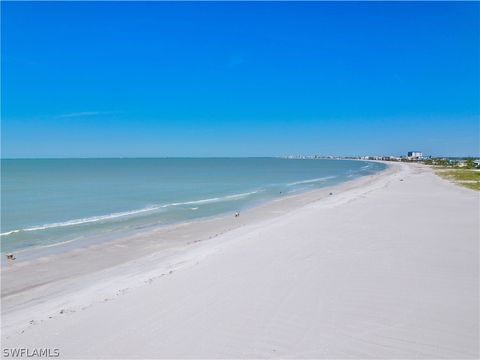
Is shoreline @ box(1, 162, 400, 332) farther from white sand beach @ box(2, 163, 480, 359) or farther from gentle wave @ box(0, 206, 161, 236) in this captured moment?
gentle wave @ box(0, 206, 161, 236)

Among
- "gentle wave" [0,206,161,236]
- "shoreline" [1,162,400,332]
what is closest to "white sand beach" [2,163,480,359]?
"shoreline" [1,162,400,332]

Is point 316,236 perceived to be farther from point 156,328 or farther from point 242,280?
point 156,328

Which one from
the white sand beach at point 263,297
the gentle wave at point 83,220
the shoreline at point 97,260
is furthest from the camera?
the gentle wave at point 83,220

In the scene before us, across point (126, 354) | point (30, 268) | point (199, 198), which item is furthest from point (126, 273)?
point (199, 198)

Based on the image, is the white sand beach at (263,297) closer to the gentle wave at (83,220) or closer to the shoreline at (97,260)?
the shoreline at (97,260)

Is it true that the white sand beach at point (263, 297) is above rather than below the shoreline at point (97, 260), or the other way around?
above

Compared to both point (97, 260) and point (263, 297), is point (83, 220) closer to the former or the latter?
point (97, 260)

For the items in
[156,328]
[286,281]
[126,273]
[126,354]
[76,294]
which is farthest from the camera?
[126,273]

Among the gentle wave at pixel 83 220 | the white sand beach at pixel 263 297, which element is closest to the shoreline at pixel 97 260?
the white sand beach at pixel 263 297
